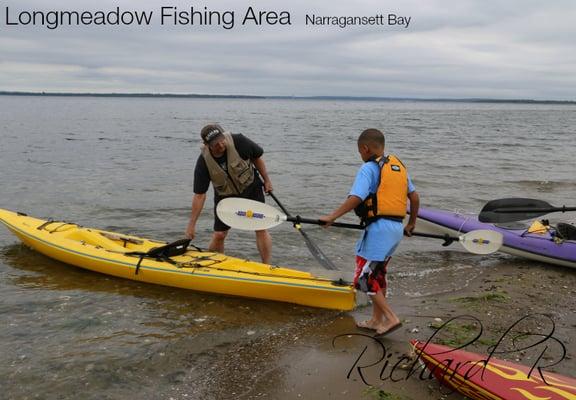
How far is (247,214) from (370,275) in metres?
1.53

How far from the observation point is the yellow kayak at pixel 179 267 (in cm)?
520

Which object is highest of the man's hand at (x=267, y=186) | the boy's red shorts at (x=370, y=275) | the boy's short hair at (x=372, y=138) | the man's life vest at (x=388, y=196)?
the boy's short hair at (x=372, y=138)

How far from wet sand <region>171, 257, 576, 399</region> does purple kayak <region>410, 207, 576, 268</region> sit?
25.2 inches

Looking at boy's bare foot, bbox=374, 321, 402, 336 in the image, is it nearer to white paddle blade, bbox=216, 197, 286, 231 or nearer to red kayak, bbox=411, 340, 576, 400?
red kayak, bbox=411, 340, 576, 400

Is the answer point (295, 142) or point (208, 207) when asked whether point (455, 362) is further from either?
point (295, 142)

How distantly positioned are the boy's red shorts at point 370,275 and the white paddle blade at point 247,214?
1.10m

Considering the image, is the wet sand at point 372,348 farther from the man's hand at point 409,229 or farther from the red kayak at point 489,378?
the man's hand at point 409,229

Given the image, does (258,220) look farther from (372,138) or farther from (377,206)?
(372,138)

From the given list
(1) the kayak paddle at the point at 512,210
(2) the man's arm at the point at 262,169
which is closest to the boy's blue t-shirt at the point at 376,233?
(2) the man's arm at the point at 262,169

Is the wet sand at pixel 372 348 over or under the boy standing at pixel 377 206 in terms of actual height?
under

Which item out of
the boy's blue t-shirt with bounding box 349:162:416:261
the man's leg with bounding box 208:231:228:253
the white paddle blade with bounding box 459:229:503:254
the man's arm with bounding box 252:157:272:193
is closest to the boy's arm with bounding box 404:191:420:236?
the boy's blue t-shirt with bounding box 349:162:416:261

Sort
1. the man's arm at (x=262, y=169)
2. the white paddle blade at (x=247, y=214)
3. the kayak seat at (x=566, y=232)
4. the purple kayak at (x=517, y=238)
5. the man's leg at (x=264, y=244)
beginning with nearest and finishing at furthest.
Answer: the white paddle blade at (x=247, y=214), the man's arm at (x=262, y=169), the man's leg at (x=264, y=244), the purple kayak at (x=517, y=238), the kayak seat at (x=566, y=232)

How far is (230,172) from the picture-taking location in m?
5.59

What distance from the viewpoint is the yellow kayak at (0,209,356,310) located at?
520 cm
